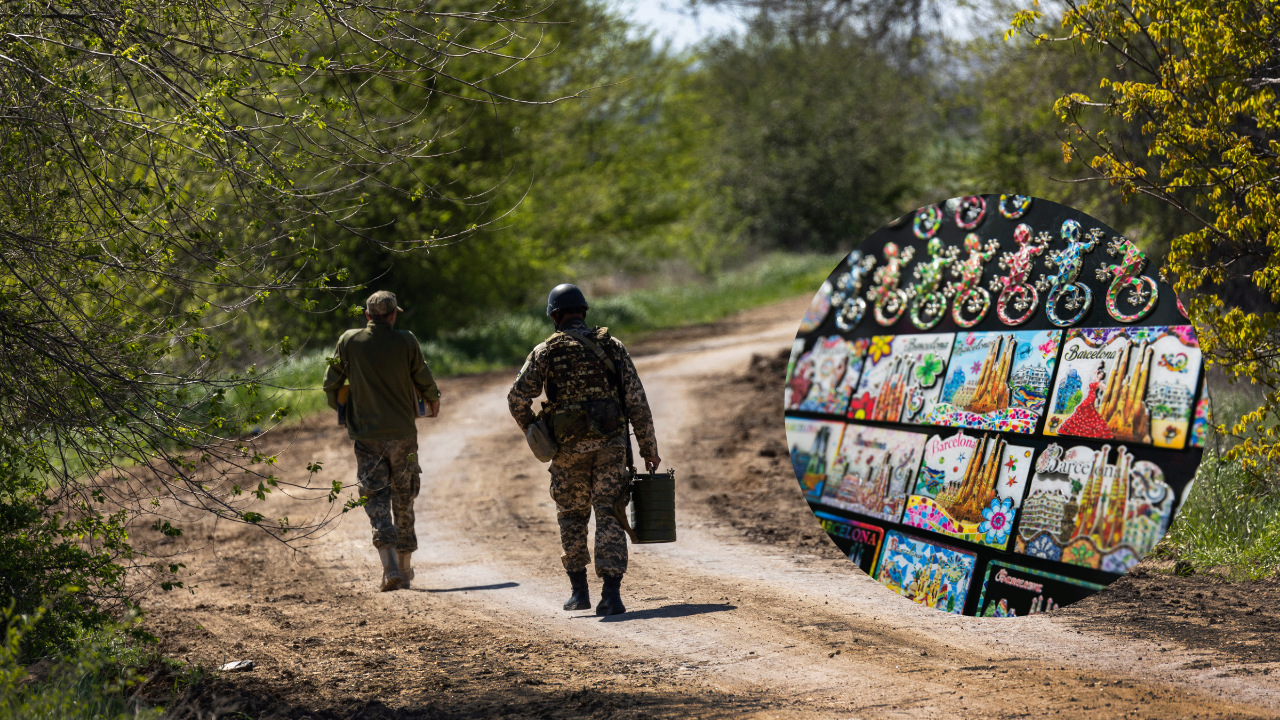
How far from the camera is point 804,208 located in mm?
36688

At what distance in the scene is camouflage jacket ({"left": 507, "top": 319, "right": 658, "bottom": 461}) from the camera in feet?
19.2

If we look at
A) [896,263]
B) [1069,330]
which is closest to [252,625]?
[896,263]

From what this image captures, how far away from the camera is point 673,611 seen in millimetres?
5973

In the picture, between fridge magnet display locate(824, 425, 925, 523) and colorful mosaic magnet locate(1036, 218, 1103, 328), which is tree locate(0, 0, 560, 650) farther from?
colorful mosaic magnet locate(1036, 218, 1103, 328)

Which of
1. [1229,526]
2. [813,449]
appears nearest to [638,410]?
[813,449]

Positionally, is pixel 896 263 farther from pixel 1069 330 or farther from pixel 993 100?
pixel 993 100

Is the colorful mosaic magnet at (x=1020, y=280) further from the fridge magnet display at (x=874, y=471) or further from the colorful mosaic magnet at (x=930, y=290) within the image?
the fridge magnet display at (x=874, y=471)

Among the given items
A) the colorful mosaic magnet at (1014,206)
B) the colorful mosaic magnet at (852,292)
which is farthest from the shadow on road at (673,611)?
the colorful mosaic magnet at (1014,206)

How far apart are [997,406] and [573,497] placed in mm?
2494

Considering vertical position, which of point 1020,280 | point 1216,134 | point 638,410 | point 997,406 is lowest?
point 638,410

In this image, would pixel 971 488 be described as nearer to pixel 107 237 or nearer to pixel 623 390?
pixel 623 390

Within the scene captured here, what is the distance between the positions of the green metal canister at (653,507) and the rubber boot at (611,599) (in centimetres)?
31

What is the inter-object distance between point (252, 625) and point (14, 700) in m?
2.61

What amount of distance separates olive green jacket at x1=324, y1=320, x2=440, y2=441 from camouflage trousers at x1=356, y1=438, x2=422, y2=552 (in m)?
0.13
